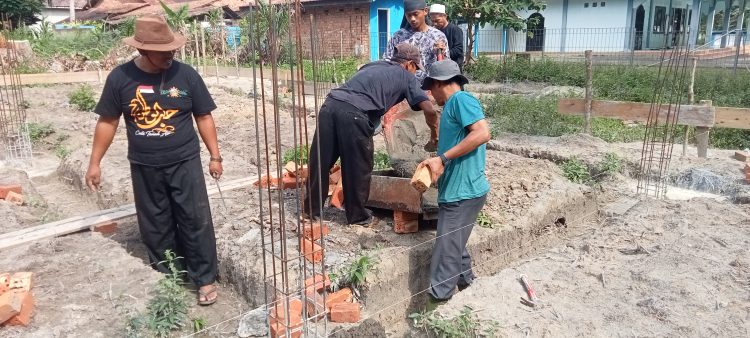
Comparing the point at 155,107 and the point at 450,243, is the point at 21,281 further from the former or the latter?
the point at 450,243

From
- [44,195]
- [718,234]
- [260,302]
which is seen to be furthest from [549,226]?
[44,195]

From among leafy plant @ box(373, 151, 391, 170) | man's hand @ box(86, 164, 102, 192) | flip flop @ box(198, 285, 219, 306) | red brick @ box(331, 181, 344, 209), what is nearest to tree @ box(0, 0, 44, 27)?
leafy plant @ box(373, 151, 391, 170)

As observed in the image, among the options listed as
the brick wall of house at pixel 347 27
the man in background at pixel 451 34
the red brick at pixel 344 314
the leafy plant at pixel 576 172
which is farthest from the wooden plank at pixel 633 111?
the brick wall of house at pixel 347 27

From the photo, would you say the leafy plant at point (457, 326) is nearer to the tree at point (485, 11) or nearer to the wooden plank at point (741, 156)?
the wooden plank at point (741, 156)

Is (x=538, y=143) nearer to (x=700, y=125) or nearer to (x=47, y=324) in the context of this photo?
(x=700, y=125)

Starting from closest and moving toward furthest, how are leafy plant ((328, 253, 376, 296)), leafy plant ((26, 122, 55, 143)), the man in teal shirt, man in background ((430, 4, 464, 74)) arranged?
the man in teal shirt < leafy plant ((328, 253, 376, 296)) < man in background ((430, 4, 464, 74)) < leafy plant ((26, 122, 55, 143))

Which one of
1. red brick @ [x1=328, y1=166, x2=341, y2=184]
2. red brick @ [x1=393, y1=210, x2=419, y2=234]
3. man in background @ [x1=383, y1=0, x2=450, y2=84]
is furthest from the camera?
man in background @ [x1=383, y1=0, x2=450, y2=84]

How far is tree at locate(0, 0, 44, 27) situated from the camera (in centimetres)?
2739

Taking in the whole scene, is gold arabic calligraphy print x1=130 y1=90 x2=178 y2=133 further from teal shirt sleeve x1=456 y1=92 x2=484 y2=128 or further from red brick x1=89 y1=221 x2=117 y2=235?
teal shirt sleeve x1=456 y1=92 x2=484 y2=128

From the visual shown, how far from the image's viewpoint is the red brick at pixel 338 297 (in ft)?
11.4

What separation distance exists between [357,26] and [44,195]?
57.9 feet

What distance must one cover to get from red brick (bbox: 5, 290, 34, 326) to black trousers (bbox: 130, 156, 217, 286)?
0.81m

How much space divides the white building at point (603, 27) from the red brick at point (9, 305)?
21.1 meters

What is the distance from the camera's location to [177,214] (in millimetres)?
3652
